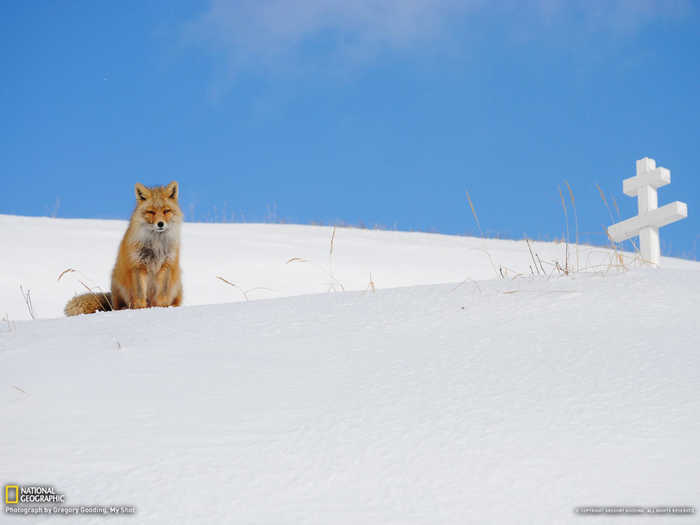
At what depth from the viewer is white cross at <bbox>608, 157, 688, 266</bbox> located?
6316 millimetres

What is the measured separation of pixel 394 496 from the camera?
144cm

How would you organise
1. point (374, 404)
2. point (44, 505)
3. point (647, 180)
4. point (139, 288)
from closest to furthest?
point (44, 505) < point (374, 404) < point (139, 288) < point (647, 180)

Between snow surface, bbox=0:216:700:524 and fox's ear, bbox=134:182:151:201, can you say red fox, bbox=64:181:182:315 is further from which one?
snow surface, bbox=0:216:700:524

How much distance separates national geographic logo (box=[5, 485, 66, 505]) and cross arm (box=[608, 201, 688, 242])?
5.55 meters

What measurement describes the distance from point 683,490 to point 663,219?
543cm

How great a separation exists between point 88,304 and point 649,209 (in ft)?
16.0

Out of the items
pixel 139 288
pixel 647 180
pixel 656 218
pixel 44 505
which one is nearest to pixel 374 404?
pixel 44 505

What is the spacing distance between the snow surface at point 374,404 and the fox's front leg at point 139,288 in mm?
1092

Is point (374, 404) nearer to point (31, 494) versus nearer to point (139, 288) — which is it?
→ point (31, 494)

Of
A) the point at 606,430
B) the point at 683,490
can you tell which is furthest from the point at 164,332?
the point at 683,490

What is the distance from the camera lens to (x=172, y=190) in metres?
4.44

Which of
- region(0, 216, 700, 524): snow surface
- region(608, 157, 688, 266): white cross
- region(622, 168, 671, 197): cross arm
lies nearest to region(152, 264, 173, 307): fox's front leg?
region(0, 216, 700, 524): snow surface

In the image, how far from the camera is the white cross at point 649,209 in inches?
249

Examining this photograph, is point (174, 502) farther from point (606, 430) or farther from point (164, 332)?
point (164, 332)
